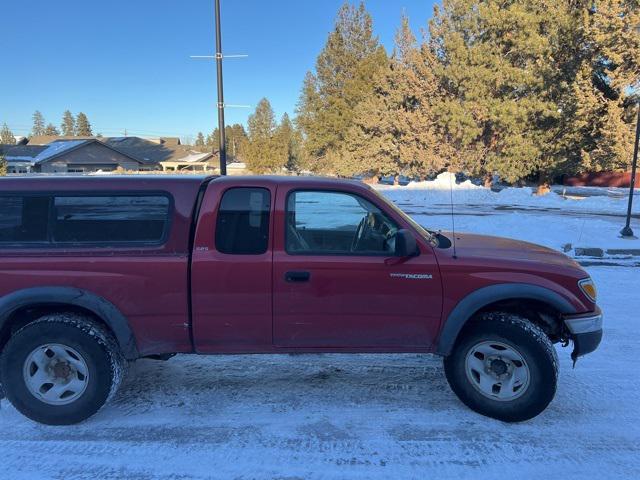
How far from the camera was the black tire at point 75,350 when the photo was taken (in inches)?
134

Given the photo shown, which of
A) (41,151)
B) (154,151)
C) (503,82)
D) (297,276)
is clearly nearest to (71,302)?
(297,276)

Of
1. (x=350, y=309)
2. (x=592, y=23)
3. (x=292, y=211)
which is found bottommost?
(x=350, y=309)

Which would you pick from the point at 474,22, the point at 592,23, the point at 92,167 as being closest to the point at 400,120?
the point at 474,22

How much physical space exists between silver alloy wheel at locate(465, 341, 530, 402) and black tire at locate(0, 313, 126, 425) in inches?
109

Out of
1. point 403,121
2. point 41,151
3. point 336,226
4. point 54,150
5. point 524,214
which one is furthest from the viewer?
point 41,151

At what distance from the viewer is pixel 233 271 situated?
11.3ft

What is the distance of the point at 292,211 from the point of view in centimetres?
358

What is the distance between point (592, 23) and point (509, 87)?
4260 mm

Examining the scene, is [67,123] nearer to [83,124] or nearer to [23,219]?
[83,124]

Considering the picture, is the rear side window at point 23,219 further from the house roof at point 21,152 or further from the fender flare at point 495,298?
the house roof at point 21,152

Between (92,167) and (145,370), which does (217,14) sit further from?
(92,167)

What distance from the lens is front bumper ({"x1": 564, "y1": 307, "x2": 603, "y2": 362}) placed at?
3521 millimetres

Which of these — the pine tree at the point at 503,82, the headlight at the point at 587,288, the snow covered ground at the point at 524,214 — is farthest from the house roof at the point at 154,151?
the headlight at the point at 587,288

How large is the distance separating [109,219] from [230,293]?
1105 mm
